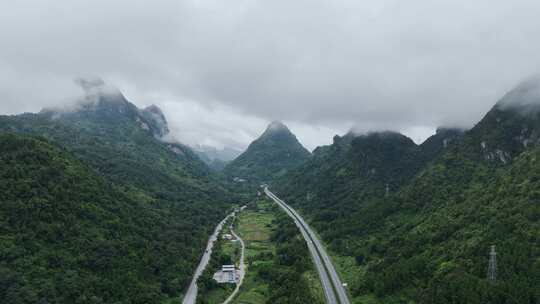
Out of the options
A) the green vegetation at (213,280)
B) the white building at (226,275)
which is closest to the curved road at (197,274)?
the green vegetation at (213,280)

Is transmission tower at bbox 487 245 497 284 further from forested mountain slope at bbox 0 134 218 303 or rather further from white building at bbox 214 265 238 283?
forested mountain slope at bbox 0 134 218 303

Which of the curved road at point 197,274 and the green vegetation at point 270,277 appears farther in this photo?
the curved road at point 197,274

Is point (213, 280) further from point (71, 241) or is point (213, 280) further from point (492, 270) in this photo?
point (492, 270)

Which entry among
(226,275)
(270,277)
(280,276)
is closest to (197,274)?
(226,275)

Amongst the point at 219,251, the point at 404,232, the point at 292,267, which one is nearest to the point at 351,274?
the point at 292,267

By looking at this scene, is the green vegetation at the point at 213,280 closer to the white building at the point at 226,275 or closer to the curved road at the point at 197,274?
the white building at the point at 226,275
